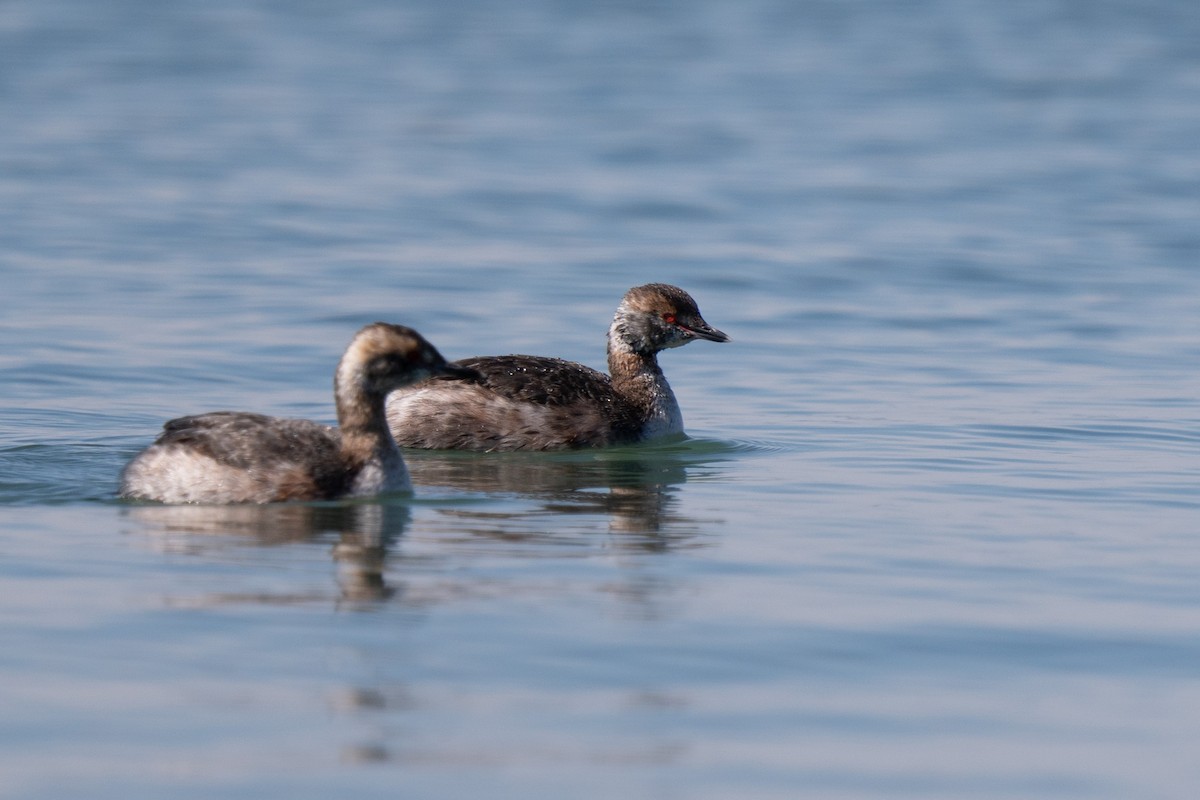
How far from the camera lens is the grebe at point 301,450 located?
11656 mm

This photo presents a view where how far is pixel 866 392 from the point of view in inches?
663

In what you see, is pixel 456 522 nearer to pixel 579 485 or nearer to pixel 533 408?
pixel 579 485

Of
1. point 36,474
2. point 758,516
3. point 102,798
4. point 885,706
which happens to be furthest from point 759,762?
point 36,474

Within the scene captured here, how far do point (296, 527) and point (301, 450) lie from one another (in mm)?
783

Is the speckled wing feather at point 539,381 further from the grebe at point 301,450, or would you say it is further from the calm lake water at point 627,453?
the grebe at point 301,450

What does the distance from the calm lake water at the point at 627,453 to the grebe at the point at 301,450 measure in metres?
0.25

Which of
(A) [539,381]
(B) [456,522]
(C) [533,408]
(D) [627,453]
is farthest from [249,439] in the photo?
(D) [627,453]

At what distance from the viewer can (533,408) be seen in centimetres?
1459

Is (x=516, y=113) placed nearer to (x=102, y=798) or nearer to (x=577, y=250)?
(x=577, y=250)

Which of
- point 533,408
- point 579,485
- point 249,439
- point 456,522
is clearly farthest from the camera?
point 533,408

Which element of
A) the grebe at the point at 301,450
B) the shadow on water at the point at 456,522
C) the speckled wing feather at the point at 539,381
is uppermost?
the speckled wing feather at the point at 539,381

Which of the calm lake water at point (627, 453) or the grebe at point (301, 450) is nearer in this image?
the calm lake water at point (627, 453)

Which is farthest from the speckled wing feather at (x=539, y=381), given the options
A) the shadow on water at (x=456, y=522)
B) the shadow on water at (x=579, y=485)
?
the shadow on water at (x=456, y=522)

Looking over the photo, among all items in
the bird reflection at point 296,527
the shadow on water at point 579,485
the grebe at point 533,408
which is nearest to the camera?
the bird reflection at point 296,527
